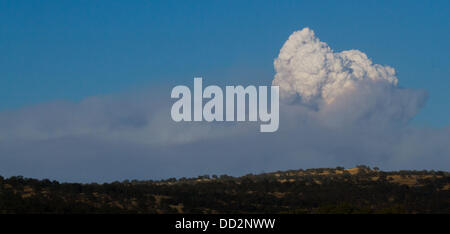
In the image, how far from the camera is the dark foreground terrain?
62375 millimetres

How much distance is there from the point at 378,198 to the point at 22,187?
39.9 m

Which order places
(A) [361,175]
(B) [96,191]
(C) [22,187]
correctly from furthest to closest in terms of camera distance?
(A) [361,175] < (B) [96,191] < (C) [22,187]

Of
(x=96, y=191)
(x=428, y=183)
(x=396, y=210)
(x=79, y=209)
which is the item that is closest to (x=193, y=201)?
(x=96, y=191)

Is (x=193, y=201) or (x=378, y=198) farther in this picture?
(x=378, y=198)

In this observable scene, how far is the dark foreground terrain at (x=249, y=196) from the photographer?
6238 cm

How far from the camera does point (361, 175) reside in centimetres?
10275

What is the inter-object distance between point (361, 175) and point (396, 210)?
48.7 metres

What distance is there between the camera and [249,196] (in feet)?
262
